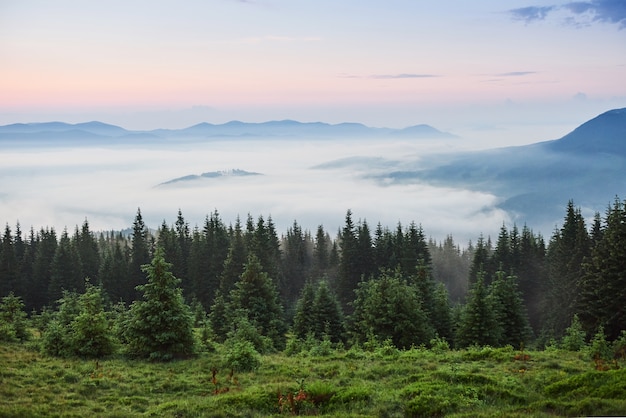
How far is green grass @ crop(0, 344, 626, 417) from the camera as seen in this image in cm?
1495

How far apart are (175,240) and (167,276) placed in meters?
55.7

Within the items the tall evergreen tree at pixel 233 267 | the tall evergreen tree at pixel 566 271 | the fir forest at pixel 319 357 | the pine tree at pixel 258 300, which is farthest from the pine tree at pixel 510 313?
the tall evergreen tree at pixel 233 267

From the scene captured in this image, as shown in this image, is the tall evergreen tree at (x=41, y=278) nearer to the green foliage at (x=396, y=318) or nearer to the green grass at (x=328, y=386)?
the green foliage at (x=396, y=318)

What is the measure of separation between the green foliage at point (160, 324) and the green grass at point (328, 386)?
4.60 ft

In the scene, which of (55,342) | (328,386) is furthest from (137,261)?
(328,386)

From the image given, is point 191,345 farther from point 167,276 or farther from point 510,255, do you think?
point 510,255

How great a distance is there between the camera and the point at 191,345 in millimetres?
25859

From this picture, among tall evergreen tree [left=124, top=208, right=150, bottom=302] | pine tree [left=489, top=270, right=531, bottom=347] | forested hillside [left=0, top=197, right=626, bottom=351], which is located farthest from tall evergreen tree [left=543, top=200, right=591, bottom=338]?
tall evergreen tree [left=124, top=208, right=150, bottom=302]

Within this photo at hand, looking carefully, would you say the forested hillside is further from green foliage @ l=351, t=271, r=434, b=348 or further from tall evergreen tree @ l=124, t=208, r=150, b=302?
tall evergreen tree @ l=124, t=208, r=150, b=302

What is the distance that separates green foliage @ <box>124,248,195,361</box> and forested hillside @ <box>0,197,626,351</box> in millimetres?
322

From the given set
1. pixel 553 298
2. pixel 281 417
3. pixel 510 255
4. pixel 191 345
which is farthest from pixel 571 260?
pixel 281 417

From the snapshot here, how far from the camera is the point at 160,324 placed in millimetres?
25516

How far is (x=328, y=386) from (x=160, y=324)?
11.8 m

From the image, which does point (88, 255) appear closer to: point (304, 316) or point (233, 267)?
point (233, 267)
